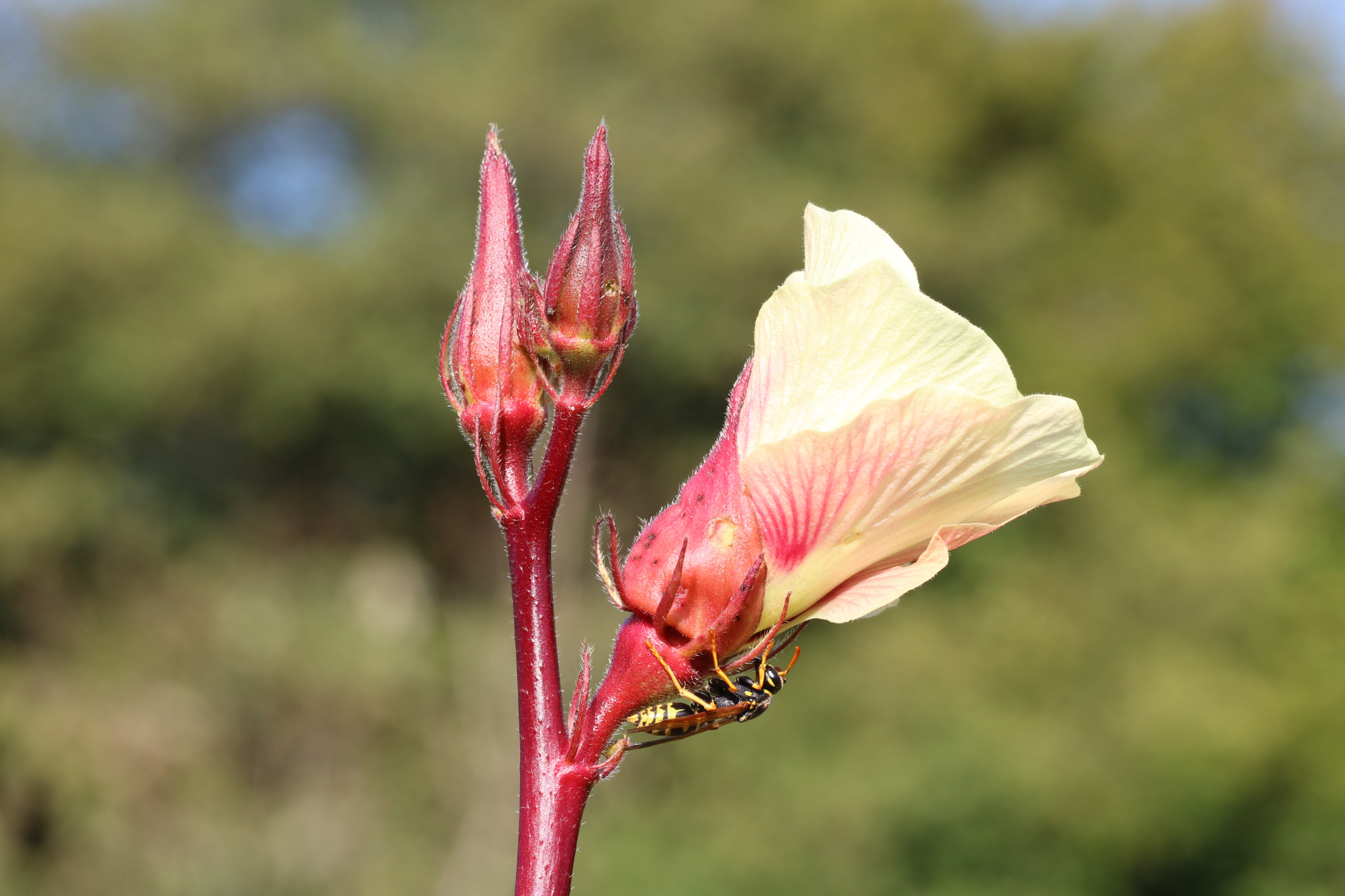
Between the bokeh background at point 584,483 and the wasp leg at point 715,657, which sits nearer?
the wasp leg at point 715,657

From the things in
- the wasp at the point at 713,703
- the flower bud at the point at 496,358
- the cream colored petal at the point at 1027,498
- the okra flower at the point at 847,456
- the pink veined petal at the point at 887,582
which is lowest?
the wasp at the point at 713,703

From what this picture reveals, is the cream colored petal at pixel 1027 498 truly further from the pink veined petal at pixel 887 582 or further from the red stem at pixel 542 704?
the red stem at pixel 542 704

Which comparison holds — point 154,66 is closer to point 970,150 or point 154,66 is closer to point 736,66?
point 736,66

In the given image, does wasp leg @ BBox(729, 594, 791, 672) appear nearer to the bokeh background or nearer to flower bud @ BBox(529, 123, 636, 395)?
flower bud @ BBox(529, 123, 636, 395)

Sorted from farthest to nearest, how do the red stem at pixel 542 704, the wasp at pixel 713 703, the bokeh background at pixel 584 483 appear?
the bokeh background at pixel 584 483 < the wasp at pixel 713 703 < the red stem at pixel 542 704

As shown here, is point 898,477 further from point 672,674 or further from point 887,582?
point 672,674

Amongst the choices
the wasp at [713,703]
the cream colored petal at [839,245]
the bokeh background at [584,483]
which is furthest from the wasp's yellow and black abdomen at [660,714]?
the bokeh background at [584,483]
